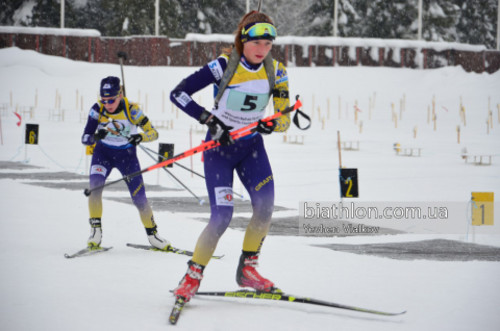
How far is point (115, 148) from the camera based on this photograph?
8.06 metres

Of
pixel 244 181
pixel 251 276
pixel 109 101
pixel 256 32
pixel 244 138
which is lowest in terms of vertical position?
pixel 251 276

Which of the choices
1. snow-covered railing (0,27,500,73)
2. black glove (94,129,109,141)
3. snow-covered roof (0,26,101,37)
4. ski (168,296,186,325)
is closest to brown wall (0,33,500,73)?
snow-covered railing (0,27,500,73)

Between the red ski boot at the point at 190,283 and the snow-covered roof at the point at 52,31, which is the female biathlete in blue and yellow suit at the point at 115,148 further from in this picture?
the snow-covered roof at the point at 52,31

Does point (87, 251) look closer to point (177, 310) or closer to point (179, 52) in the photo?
point (177, 310)

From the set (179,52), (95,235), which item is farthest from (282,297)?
(179,52)

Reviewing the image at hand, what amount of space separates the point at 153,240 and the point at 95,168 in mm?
977

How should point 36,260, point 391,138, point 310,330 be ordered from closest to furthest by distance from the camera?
point 310,330, point 36,260, point 391,138

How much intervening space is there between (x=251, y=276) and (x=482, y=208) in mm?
4359

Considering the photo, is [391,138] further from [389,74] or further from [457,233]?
[457,233]

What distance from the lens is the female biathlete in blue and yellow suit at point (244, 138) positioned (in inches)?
Result: 219

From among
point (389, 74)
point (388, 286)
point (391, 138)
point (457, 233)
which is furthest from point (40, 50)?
point (388, 286)

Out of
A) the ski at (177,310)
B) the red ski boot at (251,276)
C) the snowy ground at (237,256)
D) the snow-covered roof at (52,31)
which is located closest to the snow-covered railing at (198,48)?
the snow-covered roof at (52,31)

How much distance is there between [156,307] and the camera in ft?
18.5

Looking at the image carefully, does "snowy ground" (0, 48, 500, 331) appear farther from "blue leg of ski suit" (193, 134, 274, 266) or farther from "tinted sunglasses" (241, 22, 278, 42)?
"tinted sunglasses" (241, 22, 278, 42)
